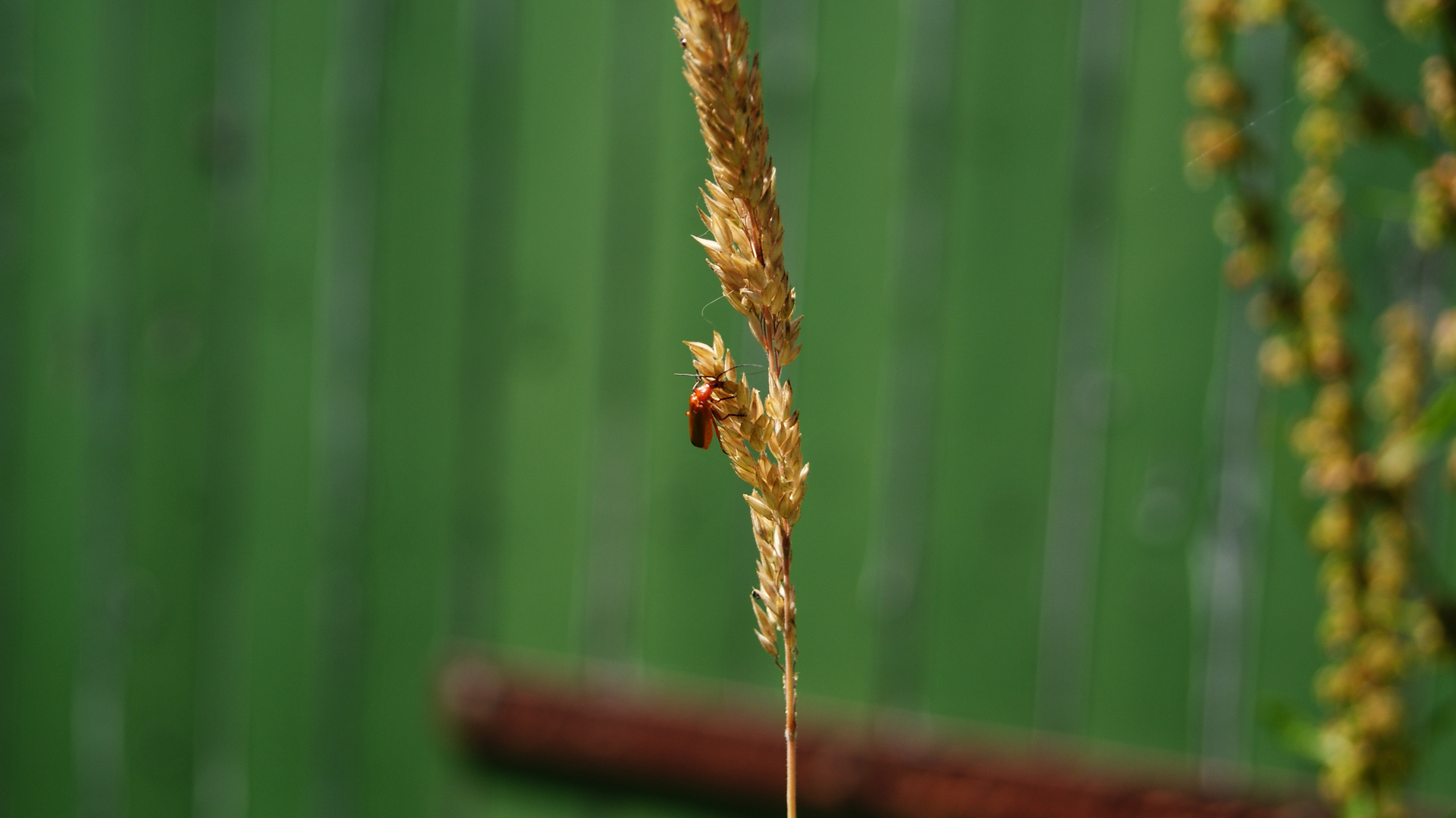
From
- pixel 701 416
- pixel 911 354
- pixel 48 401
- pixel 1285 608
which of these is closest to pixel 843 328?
pixel 911 354

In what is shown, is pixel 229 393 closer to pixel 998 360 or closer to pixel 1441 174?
pixel 998 360

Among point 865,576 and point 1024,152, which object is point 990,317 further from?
point 865,576

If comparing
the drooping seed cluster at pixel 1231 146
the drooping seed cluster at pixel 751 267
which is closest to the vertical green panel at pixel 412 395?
the drooping seed cluster at pixel 1231 146

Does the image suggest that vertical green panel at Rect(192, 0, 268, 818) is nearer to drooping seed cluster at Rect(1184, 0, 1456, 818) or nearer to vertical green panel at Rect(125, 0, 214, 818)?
vertical green panel at Rect(125, 0, 214, 818)

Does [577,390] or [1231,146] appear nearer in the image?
[1231,146]

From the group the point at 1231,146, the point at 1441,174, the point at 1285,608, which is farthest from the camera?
the point at 1285,608

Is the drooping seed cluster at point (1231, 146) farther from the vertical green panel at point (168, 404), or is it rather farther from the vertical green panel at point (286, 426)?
the vertical green panel at point (168, 404)
